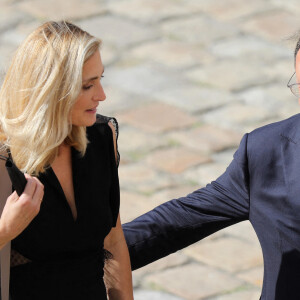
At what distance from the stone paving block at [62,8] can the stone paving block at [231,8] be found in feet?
3.13

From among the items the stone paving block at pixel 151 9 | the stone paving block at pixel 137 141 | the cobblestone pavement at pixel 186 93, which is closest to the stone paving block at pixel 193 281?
the cobblestone pavement at pixel 186 93

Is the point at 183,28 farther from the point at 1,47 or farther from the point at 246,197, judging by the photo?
the point at 246,197

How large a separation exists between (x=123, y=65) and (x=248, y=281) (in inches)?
109

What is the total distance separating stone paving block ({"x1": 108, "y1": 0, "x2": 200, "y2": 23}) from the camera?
8.09 m

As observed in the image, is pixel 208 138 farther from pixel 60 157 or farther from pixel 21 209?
pixel 21 209

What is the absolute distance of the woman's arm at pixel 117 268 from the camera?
346 centimetres

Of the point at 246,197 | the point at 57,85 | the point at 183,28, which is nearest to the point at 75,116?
the point at 57,85

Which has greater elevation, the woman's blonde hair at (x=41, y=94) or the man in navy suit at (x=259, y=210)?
the woman's blonde hair at (x=41, y=94)

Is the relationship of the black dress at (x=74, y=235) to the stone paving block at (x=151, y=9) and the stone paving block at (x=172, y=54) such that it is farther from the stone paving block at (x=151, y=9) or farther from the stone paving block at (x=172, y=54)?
the stone paving block at (x=151, y=9)

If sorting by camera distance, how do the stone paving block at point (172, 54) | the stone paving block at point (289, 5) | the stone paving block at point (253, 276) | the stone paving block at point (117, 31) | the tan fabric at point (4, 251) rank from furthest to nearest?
1. the stone paving block at point (289, 5)
2. the stone paving block at point (117, 31)
3. the stone paving block at point (172, 54)
4. the stone paving block at point (253, 276)
5. the tan fabric at point (4, 251)

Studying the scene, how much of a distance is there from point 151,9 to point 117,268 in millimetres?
5033

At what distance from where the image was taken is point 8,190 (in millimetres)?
2982

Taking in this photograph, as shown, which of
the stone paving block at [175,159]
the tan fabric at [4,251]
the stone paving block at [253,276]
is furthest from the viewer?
the stone paving block at [175,159]

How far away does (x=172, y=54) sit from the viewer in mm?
7531
